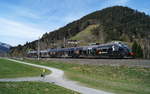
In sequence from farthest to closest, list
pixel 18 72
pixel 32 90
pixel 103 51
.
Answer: pixel 103 51 < pixel 18 72 < pixel 32 90

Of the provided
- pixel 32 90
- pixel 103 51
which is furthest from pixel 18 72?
pixel 32 90

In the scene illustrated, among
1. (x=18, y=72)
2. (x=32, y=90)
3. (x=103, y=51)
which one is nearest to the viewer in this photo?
(x=32, y=90)

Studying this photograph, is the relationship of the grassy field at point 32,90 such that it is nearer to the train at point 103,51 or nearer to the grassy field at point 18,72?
the grassy field at point 18,72

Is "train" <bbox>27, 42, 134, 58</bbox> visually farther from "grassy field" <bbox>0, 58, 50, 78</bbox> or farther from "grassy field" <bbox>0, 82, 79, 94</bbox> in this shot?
"grassy field" <bbox>0, 82, 79, 94</bbox>

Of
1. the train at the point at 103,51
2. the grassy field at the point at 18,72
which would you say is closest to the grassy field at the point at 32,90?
the grassy field at the point at 18,72

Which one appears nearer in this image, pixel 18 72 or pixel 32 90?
pixel 32 90

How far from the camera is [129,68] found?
31.5 metres

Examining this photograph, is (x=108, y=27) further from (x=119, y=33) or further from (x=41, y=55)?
(x=41, y=55)

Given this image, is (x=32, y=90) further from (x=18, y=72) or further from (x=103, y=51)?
(x=103, y=51)

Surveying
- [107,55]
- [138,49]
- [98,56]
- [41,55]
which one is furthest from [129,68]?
[41,55]

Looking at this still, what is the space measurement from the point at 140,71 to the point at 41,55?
8945 cm

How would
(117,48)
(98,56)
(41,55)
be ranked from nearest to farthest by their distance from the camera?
(117,48)
(98,56)
(41,55)

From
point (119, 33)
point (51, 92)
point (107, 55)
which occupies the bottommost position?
point (51, 92)

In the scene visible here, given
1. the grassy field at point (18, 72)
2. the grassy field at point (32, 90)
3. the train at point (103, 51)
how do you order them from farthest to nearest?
the train at point (103, 51), the grassy field at point (18, 72), the grassy field at point (32, 90)
